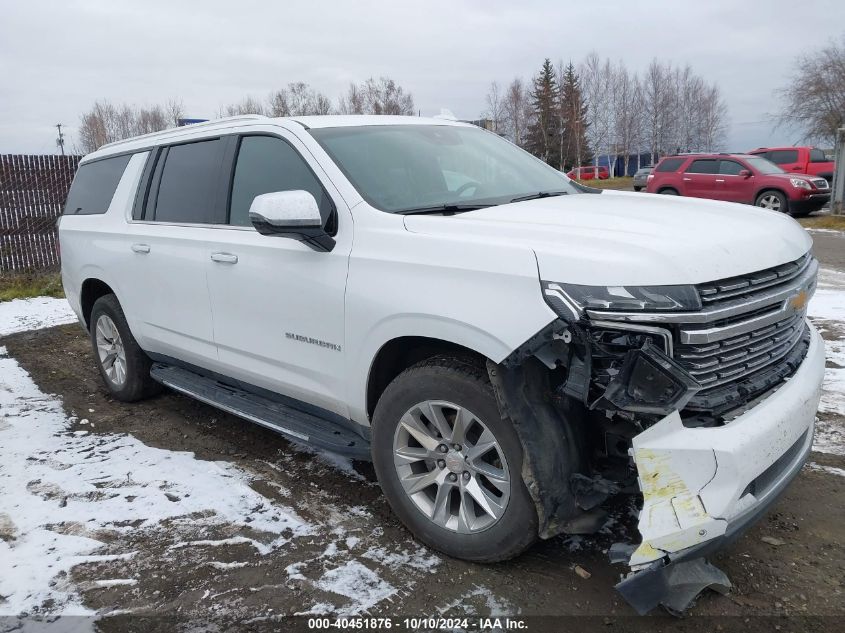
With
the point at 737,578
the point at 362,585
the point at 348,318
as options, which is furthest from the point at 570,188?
the point at 362,585

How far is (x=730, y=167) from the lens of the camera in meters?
16.2

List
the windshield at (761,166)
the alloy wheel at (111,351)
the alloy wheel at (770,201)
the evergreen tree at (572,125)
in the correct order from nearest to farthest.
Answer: the alloy wheel at (111,351) → the alloy wheel at (770,201) → the windshield at (761,166) → the evergreen tree at (572,125)

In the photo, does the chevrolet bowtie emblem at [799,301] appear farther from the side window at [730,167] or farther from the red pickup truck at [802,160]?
the red pickup truck at [802,160]

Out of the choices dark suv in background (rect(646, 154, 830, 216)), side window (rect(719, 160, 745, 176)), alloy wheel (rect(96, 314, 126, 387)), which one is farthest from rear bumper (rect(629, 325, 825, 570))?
side window (rect(719, 160, 745, 176))

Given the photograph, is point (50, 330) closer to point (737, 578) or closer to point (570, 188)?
point (570, 188)

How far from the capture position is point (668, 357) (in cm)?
221

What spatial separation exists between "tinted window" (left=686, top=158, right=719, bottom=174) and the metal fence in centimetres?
1396

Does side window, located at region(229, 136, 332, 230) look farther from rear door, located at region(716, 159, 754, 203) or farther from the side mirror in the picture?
rear door, located at region(716, 159, 754, 203)

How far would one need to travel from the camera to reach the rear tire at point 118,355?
16.3 feet

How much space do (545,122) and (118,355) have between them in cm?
5635

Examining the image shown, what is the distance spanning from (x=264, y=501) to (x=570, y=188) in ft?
8.17

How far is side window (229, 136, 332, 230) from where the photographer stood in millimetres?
3375

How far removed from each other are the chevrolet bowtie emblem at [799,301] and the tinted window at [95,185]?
450cm

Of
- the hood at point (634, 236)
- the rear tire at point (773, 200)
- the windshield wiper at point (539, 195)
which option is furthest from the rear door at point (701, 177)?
the hood at point (634, 236)
